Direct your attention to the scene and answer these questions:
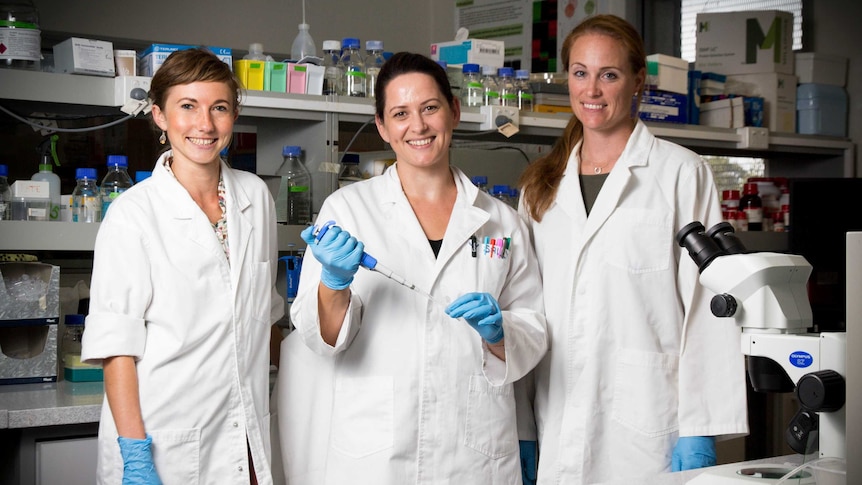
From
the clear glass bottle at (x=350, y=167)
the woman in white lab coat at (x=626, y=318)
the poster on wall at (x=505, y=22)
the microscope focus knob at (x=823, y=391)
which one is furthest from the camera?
the poster on wall at (x=505, y=22)

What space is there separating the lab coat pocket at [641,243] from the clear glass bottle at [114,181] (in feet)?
4.30

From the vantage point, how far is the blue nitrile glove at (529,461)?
6.66 feet

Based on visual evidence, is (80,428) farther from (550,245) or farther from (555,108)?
(555,108)

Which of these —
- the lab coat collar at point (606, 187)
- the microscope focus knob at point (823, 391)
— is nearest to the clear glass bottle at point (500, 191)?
the lab coat collar at point (606, 187)

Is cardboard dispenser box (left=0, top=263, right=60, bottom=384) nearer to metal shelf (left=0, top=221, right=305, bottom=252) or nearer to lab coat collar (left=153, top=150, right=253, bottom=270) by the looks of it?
metal shelf (left=0, top=221, right=305, bottom=252)

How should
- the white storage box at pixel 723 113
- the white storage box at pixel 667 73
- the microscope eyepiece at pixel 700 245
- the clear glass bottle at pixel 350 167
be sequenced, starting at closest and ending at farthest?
1. the microscope eyepiece at pixel 700 245
2. the clear glass bottle at pixel 350 167
3. the white storage box at pixel 667 73
4. the white storage box at pixel 723 113

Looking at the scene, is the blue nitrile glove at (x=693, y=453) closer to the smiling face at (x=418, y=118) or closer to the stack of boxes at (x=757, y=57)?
the smiling face at (x=418, y=118)

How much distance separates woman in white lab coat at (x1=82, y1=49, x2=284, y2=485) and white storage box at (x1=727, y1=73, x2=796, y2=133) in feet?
9.00

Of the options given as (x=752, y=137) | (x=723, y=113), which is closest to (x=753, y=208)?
(x=752, y=137)

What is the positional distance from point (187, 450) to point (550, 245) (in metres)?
0.89

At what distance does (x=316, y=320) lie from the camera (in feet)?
5.67

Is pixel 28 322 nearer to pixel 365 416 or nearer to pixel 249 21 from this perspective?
pixel 365 416

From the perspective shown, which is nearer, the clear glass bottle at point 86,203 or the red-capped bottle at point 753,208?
the clear glass bottle at point 86,203

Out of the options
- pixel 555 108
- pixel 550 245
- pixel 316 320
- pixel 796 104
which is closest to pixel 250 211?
pixel 316 320
